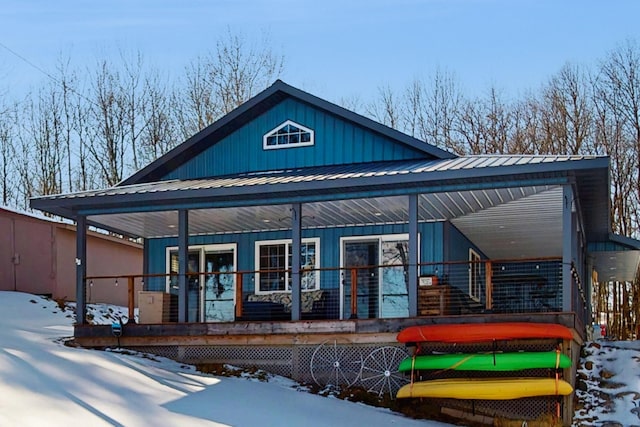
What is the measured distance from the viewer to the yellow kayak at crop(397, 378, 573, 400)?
1152cm

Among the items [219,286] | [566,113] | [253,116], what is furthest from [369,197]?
[566,113]

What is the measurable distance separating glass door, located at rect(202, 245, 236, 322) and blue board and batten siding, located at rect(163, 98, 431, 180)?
1963 mm

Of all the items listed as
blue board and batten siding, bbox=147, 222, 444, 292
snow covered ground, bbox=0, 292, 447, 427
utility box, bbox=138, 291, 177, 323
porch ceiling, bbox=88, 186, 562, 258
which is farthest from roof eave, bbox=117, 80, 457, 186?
snow covered ground, bbox=0, 292, 447, 427

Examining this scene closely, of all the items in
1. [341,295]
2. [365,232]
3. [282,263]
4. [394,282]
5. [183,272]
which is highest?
[365,232]

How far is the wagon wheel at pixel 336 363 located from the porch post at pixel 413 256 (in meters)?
1.18

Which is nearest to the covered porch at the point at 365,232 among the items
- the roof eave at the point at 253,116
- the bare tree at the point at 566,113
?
the roof eave at the point at 253,116

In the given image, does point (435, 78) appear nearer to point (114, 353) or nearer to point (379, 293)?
point (379, 293)

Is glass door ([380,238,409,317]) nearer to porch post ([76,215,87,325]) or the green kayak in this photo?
the green kayak

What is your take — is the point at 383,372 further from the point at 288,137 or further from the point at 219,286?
the point at 219,286

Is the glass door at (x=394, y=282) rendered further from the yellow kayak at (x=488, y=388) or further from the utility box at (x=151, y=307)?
the utility box at (x=151, y=307)

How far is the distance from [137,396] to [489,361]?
16.1 ft

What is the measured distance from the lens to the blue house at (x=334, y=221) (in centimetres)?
1338

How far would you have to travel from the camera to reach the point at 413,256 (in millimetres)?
13289

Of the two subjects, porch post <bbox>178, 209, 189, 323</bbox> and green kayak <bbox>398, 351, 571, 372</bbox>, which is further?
porch post <bbox>178, 209, 189, 323</bbox>
